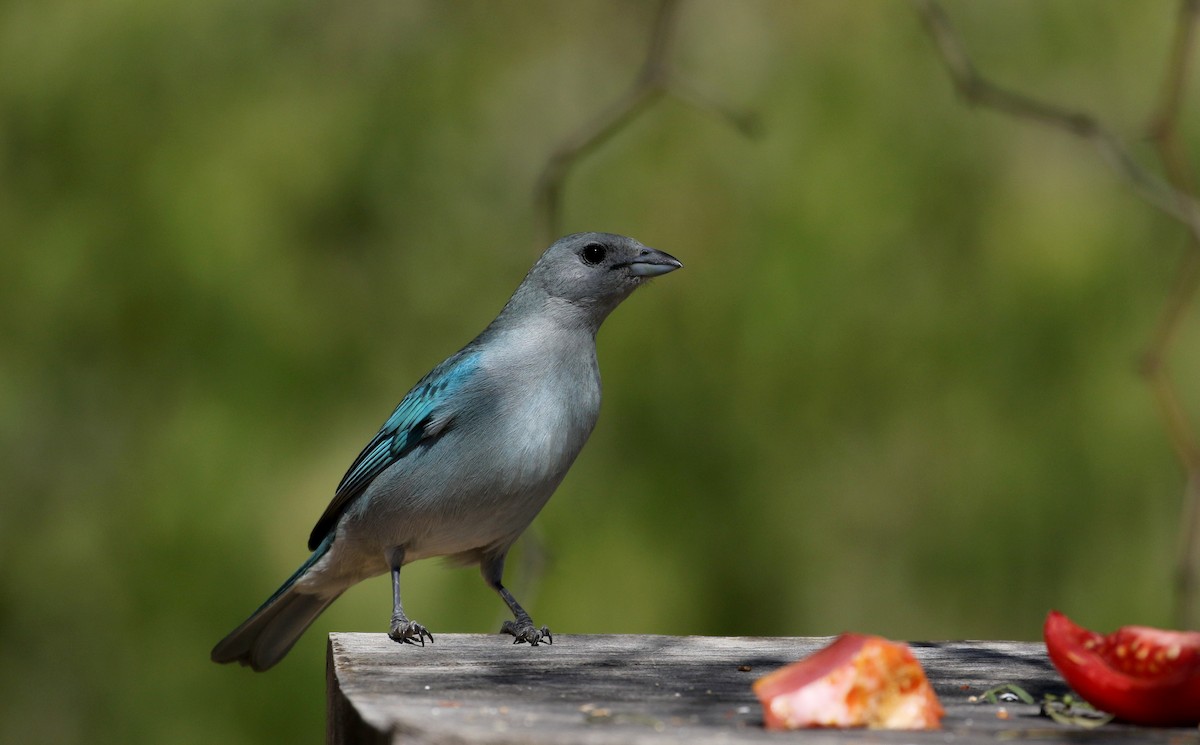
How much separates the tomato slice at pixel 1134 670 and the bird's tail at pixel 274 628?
2131 millimetres

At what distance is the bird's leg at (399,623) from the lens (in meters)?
3.29

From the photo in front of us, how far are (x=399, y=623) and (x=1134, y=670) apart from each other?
163 cm

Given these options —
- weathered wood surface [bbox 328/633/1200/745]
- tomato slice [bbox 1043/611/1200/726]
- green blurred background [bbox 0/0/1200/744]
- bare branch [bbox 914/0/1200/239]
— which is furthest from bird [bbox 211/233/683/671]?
tomato slice [bbox 1043/611/1200/726]

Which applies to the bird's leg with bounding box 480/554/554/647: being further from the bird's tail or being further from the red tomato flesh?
the red tomato flesh

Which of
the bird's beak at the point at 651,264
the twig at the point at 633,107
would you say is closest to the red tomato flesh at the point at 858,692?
the bird's beak at the point at 651,264

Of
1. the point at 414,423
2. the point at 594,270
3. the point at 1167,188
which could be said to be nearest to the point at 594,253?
the point at 594,270

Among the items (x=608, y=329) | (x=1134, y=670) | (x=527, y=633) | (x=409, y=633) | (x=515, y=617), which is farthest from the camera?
(x=608, y=329)

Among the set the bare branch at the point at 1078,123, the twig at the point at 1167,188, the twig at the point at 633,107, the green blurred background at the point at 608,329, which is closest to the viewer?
the twig at the point at 1167,188

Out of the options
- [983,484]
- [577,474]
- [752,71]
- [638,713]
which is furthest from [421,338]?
[638,713]

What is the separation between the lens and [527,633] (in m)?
3.44

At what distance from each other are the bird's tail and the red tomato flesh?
6.47ft

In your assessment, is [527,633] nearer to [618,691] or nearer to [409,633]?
[409,633]

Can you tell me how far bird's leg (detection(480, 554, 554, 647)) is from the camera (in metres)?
3.41

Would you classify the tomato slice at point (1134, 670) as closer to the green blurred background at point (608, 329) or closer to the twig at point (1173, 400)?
the twig at point (1173, 400)
